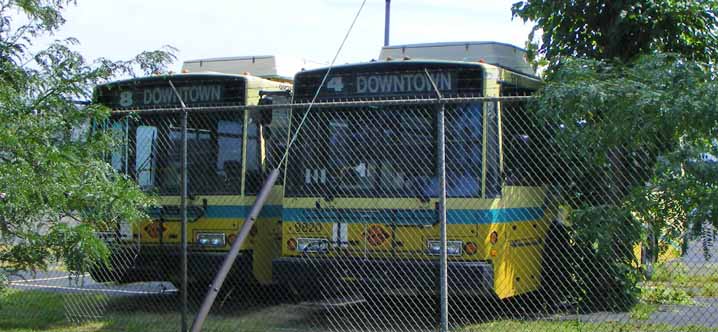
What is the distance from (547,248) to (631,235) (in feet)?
7.51

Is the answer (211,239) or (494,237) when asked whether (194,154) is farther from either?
(494,237)

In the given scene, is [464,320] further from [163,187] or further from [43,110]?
[43,110]

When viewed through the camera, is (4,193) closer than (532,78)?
Yes

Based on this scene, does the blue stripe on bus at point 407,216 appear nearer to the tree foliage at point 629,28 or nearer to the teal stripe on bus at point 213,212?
the teal stripe on bus at point 213,212

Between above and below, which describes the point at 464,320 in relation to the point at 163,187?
below

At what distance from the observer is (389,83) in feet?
31.3

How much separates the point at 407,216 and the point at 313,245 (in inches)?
46.5

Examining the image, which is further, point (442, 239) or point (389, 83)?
point (389, 83)

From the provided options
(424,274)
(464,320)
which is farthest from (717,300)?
(424,274)

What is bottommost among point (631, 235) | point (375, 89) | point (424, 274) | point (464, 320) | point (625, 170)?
point (464, 320)

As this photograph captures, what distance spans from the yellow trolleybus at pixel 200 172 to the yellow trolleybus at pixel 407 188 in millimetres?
953

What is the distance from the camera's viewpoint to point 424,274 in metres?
8.90

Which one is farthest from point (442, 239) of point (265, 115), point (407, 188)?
point (265, 115)

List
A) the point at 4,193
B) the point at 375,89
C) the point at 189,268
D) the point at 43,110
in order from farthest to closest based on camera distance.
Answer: the point at 189,268
the point at 375,89
the point at 43,110
the point at 4,193
